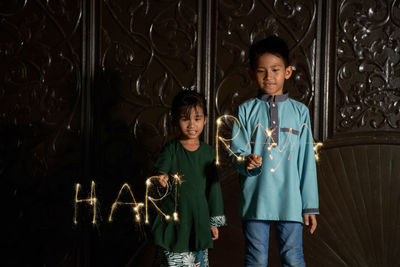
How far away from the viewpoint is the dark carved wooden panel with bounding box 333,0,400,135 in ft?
6.91

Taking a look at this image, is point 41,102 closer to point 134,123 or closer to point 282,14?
point 134,123

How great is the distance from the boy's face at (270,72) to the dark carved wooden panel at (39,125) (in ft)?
3.74

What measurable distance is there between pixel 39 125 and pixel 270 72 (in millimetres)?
1374

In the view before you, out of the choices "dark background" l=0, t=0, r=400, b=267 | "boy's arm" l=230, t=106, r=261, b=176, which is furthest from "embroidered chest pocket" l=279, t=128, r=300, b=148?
"dark background" l=0, t=0, r=400, b=267

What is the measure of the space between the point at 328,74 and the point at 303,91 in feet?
0.49

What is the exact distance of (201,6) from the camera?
2180mm

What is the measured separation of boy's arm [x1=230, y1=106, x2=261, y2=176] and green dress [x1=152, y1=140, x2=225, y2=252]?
0.13 meters

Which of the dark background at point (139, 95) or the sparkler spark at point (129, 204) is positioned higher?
the dark background at point (139, 95)

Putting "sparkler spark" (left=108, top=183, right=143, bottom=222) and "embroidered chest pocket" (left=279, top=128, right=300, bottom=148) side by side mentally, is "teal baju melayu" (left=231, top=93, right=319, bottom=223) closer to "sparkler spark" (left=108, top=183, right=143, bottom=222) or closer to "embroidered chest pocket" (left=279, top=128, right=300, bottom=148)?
"embroidered chest pocket" (left=279, top=128, right=300, bottom=148)

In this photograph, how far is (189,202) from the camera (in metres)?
1.46

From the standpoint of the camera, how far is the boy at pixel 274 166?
138cm

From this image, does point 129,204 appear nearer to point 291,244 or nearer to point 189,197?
point 189,197

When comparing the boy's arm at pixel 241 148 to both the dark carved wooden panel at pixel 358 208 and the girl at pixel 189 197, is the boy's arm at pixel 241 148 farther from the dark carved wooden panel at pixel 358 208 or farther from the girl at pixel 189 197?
the dark carved wooden panel at pixel 358 208

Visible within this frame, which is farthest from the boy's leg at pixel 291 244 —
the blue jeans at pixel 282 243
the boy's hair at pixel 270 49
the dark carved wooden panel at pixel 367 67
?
the dark carved wooden panel at pixel 367 67
